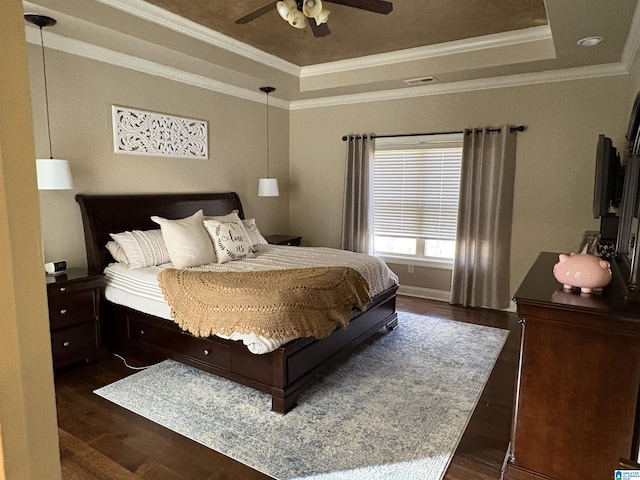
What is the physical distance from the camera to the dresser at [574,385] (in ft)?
5.61

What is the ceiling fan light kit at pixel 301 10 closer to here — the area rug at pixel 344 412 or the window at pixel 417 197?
the area rug at pixel 344 412

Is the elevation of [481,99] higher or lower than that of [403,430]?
higher

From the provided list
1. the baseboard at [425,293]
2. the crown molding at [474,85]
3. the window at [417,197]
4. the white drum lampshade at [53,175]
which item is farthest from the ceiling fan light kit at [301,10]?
the baseboard at [425,293]

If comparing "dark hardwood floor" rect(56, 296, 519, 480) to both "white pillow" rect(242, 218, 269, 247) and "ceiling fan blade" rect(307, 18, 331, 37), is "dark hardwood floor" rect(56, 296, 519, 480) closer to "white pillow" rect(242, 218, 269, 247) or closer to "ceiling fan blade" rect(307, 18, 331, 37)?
"white pillow" rect(242, 218, 269, 247)

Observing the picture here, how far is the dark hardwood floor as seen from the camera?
81.8 inches

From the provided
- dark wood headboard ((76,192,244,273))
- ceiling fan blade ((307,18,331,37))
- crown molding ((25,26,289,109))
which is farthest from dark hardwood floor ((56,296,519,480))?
ceiling fan blade ((307,18,331,37))

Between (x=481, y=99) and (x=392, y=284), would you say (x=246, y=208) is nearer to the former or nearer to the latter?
(x=392, y=284)

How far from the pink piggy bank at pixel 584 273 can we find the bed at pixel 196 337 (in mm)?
1593

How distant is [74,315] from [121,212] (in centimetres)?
107

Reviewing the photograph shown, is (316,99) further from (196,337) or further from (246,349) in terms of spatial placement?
(246,349)

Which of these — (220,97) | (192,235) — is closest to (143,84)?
(220,97)

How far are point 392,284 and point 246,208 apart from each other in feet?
7.86

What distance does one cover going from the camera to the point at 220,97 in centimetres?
492

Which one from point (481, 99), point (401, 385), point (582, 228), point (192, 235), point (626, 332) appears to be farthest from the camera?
point (481, 99)
